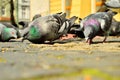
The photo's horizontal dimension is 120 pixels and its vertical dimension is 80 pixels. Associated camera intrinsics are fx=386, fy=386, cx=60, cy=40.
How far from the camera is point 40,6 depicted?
2881cm

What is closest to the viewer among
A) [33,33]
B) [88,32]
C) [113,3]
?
[88,32]

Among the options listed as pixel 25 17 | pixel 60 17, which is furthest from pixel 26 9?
pixel 60 17

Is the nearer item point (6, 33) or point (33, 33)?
point (33, 33)

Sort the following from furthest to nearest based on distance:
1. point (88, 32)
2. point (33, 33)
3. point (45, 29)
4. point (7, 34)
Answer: point (7, 34) < point (33, 33) < point (45, 29) < point (88, 32)

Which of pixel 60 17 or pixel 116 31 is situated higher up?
pixel 60 17

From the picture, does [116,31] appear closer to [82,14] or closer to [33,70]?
[82,14]

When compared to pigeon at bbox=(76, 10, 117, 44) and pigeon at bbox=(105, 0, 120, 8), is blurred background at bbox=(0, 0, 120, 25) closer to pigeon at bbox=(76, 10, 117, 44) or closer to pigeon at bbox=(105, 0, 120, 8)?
pigeon at bbox=(105, 0, 120, 8)

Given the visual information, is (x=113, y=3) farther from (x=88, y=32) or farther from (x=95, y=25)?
(x=88, y=32)

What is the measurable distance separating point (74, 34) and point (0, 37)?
3.15 m

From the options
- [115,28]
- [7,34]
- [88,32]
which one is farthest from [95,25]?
[115,28]

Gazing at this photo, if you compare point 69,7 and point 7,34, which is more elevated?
point 69,7

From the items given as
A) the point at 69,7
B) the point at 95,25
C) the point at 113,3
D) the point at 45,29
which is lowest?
the point at 69,7

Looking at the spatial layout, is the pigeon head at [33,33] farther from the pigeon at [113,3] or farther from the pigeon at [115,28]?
the pigeon at [115,28]

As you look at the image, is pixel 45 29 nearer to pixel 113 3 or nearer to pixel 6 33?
pixel 6 33
